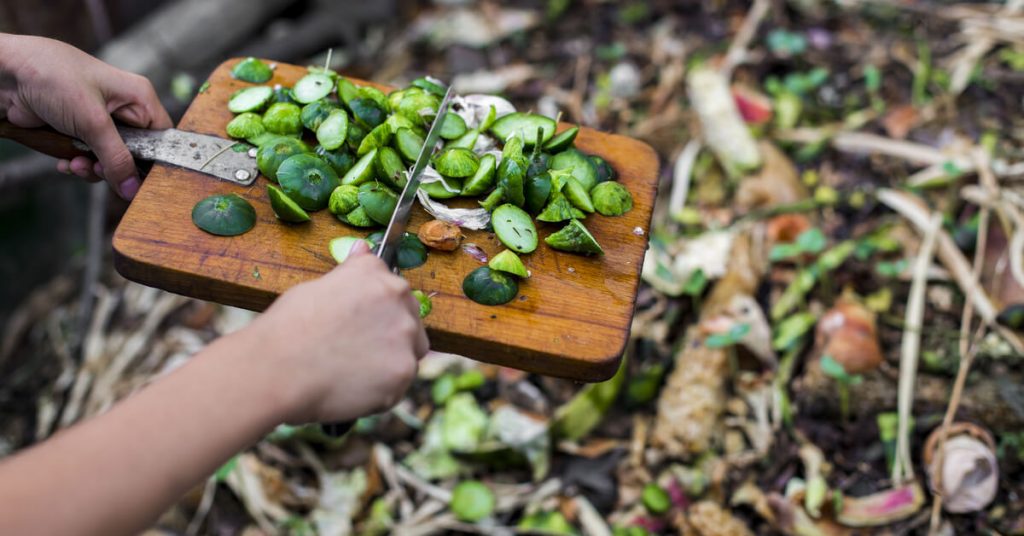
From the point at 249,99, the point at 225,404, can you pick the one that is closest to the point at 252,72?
the point at 249,99

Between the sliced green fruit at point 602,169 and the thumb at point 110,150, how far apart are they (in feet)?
3.71

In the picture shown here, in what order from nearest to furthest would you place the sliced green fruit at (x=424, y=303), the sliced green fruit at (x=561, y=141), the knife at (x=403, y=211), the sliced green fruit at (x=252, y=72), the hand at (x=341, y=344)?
1. the hand at (x=341, y=344)
2. the knife at (x=403, y=211)
3. the sliced green fruit at (x=424, y=303)
4. the sliced green fruit at (x=561, y=141)
5. the sliced green fruit at (x=252, y=72)

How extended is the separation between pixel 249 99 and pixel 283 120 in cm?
16

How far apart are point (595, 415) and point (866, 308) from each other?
40.8 inches

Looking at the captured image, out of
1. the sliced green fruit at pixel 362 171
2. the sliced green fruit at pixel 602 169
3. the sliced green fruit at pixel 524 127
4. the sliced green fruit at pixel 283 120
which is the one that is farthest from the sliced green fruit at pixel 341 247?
the sliced green fruit at pixel 602 169

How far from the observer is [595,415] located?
287 cm

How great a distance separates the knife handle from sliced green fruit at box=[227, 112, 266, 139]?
35cm

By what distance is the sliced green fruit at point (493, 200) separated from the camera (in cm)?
184

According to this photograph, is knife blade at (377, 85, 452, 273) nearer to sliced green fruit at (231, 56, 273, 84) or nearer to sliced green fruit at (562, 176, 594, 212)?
sliced green fruit at (562, 176, 594, 212)

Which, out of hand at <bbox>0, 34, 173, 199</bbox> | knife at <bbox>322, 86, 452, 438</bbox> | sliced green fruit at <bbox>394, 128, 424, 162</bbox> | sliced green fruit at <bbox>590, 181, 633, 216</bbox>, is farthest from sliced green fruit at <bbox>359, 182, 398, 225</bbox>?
hand at <bbox>0, 34, 173, 199</bbox>

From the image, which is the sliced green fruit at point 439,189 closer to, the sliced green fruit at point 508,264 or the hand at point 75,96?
the sliced green fruit at point 508,264

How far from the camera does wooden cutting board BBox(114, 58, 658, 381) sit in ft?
5.51

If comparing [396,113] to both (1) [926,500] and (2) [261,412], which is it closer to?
(2) [261,412]

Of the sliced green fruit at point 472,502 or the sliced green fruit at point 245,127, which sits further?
the sliced green fruit at point 472,502
